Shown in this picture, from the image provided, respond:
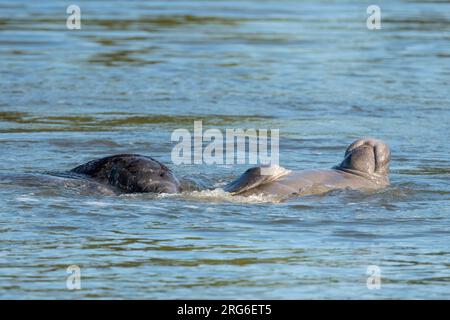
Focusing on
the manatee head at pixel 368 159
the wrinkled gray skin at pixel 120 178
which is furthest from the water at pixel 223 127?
the manatee head at pixel 368 159

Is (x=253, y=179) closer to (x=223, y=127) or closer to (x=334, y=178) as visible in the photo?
(x=334, y=178)

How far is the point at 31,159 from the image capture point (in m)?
11.8

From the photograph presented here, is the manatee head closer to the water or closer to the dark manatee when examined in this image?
the water

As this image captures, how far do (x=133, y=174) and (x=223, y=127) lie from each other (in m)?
4.61

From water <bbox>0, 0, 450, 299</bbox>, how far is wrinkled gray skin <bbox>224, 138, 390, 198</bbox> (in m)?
0.14

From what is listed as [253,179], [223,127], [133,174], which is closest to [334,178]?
[253,179]

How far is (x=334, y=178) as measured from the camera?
10.0 meters

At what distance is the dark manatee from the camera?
944 cm

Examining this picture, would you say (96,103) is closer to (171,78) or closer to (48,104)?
(48,104)

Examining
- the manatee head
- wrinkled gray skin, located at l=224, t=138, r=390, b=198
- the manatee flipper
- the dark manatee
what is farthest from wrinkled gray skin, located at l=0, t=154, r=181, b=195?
the manatee head

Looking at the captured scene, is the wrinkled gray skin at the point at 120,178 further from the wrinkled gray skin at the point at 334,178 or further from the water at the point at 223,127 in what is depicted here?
the wrinkled gray skin at the point at 334,178

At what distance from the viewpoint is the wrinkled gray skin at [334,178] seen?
9.65 meters

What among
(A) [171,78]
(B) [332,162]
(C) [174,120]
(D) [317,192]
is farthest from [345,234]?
(A) [171,78]

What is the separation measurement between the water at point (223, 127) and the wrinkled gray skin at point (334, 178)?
14 cm
